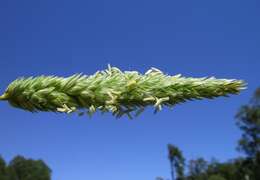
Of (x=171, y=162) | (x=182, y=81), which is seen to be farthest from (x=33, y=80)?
(x=171, y=162)

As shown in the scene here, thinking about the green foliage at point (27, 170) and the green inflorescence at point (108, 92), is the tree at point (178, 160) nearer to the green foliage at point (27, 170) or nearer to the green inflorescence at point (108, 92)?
the green foliage at point (27, 170)

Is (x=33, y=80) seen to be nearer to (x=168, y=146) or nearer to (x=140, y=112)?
(x=140, y=112)

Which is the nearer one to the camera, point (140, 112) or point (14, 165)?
point (140, 112)

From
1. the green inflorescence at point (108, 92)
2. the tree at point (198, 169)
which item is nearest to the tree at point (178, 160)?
the tree at point (198, 169)

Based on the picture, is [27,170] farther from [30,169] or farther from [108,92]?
[108,92]

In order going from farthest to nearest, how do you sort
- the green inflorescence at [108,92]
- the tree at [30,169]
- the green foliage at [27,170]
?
the tree at [30,169], the green foliage at [27,170], the green inflorescence at [108,92]

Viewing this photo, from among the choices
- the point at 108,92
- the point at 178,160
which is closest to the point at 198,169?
the point at 178,160
